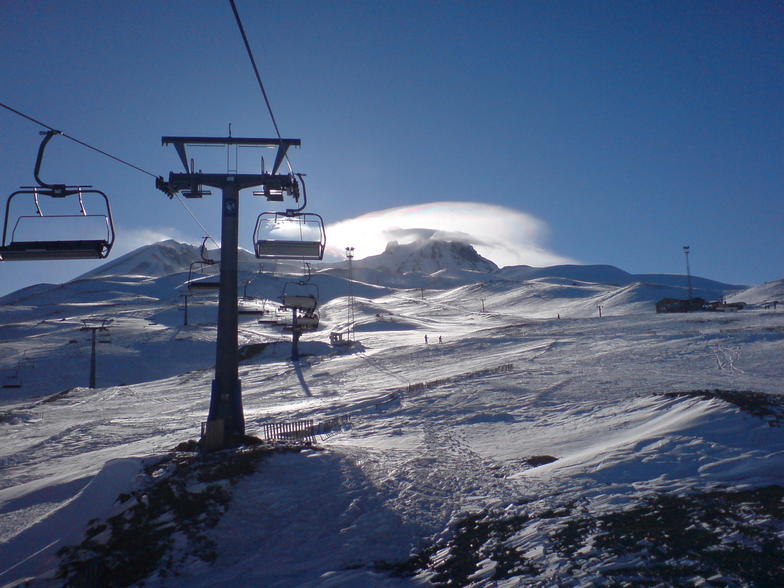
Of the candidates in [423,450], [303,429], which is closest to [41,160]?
[423,450]

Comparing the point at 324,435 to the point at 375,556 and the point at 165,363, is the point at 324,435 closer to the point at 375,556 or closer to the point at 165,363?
the point at 375,556

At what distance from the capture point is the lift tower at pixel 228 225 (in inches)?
475

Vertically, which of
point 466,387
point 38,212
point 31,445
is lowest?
point 31,445

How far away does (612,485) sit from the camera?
333 inches

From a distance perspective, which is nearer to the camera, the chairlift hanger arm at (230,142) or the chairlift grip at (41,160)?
the chairlift grip at (41,160)

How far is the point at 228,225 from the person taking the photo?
492 inches

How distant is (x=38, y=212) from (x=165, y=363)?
49.8 m

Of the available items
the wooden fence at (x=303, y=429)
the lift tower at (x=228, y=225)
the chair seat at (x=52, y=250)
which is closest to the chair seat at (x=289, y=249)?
the lift tower at (x=228, y=225)

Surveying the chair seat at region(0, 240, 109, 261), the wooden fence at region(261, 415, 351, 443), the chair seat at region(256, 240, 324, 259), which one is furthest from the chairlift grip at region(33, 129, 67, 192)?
the wooden fence at region(261, 415, 351, 443)

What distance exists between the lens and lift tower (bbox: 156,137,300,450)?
12.1m

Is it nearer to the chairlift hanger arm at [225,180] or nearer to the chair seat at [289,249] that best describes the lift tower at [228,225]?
the chairlift hanger arm at [225,180]

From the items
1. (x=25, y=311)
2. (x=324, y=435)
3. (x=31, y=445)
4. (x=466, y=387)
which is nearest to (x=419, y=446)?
(x=324, y=435)

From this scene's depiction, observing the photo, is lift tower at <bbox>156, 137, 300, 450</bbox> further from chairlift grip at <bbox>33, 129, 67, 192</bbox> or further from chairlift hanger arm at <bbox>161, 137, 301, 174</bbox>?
chairlift grip at <bbox>33, 129, 67, 192</bbox>

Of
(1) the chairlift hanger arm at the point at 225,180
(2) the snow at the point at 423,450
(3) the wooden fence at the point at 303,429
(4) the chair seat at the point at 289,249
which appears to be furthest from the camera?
(3) the wooden fence at the point at 303,429
